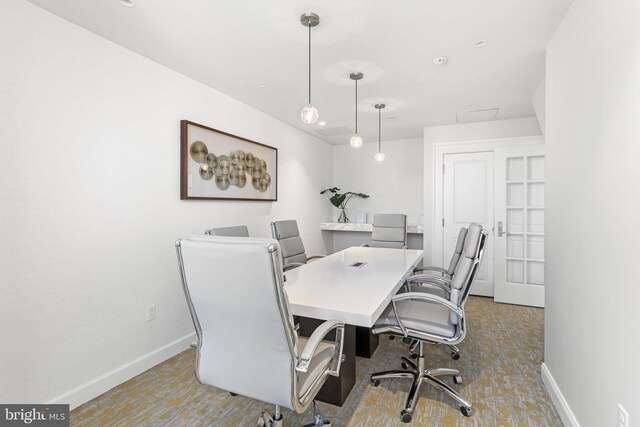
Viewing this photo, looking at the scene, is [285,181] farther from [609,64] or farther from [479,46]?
[609,64]

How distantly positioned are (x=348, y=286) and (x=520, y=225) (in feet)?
10.8

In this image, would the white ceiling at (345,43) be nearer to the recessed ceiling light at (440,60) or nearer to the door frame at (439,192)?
the recessed ceiling light at (440,60)

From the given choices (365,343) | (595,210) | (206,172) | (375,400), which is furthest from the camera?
(206,172)

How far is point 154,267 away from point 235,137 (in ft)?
5.11

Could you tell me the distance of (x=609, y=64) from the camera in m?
1.35

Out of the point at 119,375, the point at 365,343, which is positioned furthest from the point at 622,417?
→ the point at 119,375

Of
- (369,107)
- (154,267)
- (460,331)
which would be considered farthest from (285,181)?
(460,331)

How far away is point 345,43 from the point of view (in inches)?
88.9

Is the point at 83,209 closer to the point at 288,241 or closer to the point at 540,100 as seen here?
the point at 288,241

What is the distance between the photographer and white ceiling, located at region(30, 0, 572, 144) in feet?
6.16

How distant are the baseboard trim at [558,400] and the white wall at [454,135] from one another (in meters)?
2.51

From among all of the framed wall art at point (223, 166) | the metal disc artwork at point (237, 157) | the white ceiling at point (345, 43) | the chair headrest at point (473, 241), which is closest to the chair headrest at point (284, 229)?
the framed wall art at point (223, 166)

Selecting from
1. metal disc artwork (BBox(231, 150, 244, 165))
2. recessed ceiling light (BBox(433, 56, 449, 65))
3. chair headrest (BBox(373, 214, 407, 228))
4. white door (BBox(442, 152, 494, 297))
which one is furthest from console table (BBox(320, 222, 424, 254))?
recessed ceiling light (BBox(433, 56, 449, 65))

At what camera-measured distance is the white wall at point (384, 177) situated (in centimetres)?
540
